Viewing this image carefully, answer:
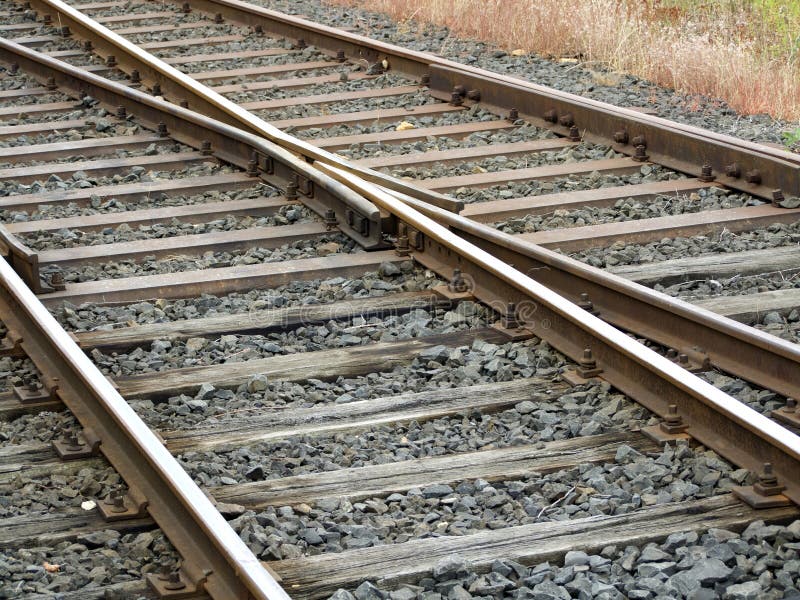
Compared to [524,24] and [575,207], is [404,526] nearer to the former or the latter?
[575,207]

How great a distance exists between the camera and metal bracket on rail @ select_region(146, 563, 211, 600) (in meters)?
3.56

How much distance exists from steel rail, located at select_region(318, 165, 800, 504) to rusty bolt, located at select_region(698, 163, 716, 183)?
1.74 meters

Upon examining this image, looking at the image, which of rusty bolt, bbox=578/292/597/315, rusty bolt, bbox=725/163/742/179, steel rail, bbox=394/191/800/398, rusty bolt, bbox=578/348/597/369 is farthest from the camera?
rusty bolt, bbox=725/163/742/179

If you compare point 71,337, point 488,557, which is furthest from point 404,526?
point 71,337

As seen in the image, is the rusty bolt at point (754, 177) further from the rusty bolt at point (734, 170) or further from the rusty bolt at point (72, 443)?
the rusty bolt at point (72, 443)

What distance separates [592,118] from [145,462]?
4.94 m

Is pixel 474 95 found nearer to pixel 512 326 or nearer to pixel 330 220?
pixel 330 220

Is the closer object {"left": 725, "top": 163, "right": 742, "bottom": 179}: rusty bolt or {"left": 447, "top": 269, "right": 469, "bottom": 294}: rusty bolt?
{"left": 447, "top": 269, "right": 469, "bottom": 294}: rusty bolt

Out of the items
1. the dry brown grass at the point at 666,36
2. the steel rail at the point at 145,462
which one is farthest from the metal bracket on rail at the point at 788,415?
the dry brown grass at the point at 666,36

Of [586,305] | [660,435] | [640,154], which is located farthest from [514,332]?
[640,154]

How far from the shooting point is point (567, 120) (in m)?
8.49

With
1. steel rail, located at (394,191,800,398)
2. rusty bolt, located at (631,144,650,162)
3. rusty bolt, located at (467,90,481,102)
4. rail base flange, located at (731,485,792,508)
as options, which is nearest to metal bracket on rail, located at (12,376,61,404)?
steel rail, located at (394,191,800,398)

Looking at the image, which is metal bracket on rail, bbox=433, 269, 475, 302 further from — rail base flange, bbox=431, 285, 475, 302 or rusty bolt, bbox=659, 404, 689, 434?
rusty bolt, bbox=659, 404, 689, 434

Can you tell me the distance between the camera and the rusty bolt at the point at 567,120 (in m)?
8.50
